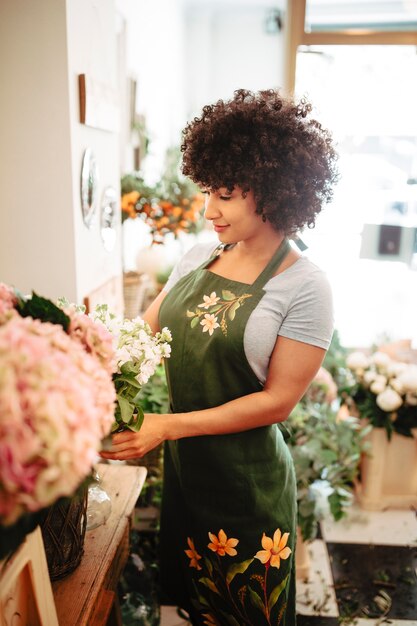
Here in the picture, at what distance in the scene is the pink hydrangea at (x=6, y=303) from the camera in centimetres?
70

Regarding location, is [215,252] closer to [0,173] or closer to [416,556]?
[0,173]

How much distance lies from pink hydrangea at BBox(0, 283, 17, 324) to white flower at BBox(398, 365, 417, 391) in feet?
7.28

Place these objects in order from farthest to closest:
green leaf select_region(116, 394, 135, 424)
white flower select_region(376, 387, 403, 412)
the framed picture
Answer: white flower select_region(376, 387, 403, 412) → the framed picture → green leaf select_region(116, 394, 135, 424)

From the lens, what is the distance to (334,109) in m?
3.70

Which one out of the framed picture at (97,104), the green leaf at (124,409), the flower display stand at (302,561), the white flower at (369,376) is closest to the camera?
the green leaf at (124,409)

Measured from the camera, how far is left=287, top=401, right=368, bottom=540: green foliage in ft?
6.86

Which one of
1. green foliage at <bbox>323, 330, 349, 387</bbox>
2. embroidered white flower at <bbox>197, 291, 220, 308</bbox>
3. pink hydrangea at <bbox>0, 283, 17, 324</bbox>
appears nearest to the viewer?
pink hydrangea at <bbox>0, 283, 17, 324</bbox>

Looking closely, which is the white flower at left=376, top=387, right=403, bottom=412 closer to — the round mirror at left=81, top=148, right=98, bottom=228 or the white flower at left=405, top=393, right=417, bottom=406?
the white flower at left=405, top=393, right=417, bottom=406

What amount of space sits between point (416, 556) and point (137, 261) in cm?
194

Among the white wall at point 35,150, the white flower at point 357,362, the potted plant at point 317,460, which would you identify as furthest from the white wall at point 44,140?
the white flower at point 357,362

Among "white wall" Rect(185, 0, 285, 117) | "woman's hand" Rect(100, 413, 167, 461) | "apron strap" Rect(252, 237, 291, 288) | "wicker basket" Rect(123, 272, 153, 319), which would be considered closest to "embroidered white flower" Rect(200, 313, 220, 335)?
"apron strap" Rect(252, 237, 291, 288)

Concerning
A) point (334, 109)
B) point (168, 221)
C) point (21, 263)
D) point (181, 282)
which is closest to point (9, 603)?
point (181, 282)

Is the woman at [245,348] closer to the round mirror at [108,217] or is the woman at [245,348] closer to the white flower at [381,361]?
the round mirror at [108,217]

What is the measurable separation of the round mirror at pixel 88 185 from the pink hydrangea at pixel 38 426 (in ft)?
3.86
